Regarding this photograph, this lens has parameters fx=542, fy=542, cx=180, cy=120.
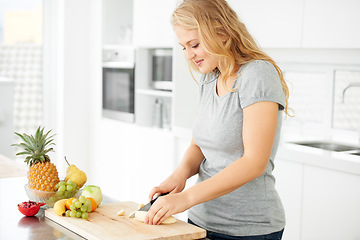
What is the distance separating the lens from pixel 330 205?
285 centimetres

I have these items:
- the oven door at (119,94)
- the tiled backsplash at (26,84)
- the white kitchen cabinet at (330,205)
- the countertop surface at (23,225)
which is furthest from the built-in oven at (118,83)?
the countertop surface at (23,225)

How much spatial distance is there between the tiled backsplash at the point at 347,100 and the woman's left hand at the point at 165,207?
80.8 inches

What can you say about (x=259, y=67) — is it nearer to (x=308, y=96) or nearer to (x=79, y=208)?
(x=79, y=208)

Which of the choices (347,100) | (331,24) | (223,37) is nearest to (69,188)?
(223,37)

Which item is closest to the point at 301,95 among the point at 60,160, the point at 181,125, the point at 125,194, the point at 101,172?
the point at 181,125

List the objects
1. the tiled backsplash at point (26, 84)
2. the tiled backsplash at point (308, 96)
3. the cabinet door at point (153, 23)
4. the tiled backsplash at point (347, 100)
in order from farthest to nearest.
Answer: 1. the tiled backsplash at point (26, 84)
2. the cabinet door at point (153, 23)
3. the tiled backsplash at point (308, 96)
4. the tiled backsplash at point (347, 100)

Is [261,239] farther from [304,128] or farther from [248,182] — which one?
[304,128]

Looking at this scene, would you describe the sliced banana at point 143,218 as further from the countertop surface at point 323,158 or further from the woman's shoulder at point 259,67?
the countertop surface at point 323,158

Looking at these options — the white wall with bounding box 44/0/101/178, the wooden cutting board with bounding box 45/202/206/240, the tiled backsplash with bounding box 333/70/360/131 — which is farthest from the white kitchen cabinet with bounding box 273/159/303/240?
the white wall with bounding box 44/0/101/178

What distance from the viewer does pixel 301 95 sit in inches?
146

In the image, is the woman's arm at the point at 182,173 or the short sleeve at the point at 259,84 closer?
the short sleeve at the point at 259,84

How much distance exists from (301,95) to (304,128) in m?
0.23

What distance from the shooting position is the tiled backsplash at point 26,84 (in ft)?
16.7

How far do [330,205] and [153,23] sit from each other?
204 cm
